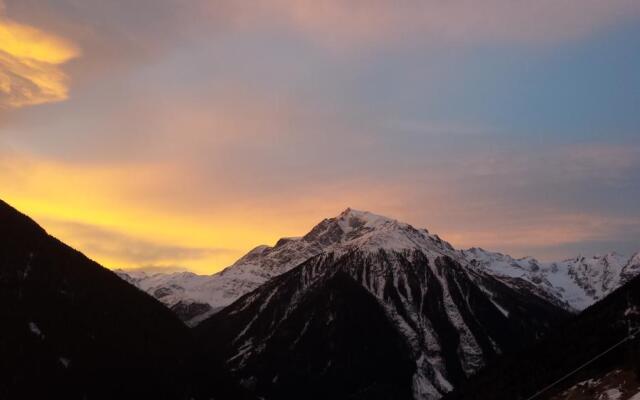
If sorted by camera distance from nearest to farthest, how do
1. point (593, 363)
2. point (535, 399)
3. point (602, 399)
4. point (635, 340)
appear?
point (602, 399), point (635, 340), point (593, 363), point (535, 399)

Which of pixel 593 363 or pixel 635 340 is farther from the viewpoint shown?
pixel 593 363

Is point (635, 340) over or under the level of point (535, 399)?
over

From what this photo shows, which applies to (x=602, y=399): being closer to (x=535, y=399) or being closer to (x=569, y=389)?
(x=569, y=389)

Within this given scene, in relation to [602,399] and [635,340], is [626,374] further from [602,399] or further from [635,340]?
[635,340]

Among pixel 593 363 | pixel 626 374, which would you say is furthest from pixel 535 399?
pixel 626 374

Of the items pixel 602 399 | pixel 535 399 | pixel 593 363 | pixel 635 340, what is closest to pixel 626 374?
pixel 602 399

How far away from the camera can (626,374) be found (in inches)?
5630

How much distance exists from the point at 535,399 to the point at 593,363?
72.4 ft

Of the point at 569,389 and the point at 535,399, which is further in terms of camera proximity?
the point at 535,399

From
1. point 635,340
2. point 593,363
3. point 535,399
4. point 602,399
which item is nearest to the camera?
point 602,399

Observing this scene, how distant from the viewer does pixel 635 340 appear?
531 ft

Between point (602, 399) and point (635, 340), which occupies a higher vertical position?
point (635, 340)

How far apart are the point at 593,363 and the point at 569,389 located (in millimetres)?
16105

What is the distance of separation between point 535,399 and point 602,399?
60.6 m
